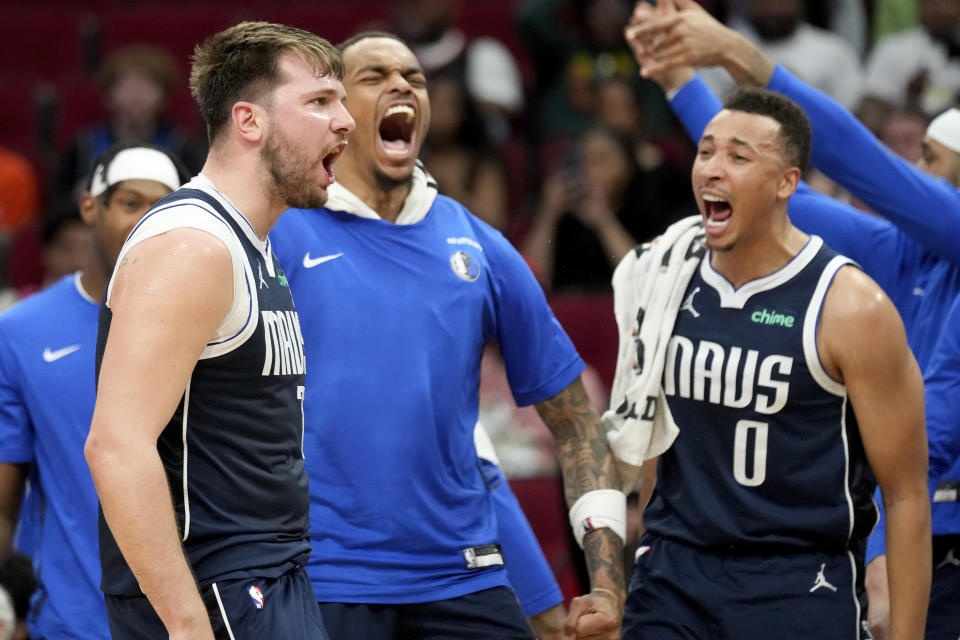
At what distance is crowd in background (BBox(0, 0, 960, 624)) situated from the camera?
8.22 metres

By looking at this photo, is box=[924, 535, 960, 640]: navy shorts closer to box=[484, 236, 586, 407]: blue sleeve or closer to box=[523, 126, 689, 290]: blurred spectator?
box=[484, 236, 586, 407]: blue sleeve

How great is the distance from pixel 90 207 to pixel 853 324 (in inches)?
96.5

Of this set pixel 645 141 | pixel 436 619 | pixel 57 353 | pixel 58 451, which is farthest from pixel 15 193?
pixel 436 619

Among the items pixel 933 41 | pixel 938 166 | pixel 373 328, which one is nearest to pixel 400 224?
pixel 373 328

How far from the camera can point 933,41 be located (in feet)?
31.0

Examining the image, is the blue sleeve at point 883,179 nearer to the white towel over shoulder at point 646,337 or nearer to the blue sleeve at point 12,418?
the white towel over shoulder at point 646,337

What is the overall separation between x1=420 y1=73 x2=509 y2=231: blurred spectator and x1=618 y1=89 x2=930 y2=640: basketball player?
473 centimetres

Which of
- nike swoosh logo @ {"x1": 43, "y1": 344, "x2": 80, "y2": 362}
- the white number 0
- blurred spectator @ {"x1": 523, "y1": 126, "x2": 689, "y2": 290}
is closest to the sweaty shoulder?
the white number 0

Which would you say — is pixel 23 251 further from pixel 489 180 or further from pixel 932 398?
pixel 932 398

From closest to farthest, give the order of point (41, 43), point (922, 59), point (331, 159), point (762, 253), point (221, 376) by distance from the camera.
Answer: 1. point (221, 376)
2. point (331, 159)
3. point (762, 253)
4. point (922, 59)
5. point (41, 43)

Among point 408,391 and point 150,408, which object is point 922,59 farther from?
point 150,408

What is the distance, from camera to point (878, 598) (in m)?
4.46

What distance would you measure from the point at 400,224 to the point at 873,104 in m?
5.28

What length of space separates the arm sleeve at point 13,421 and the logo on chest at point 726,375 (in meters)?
1.89
